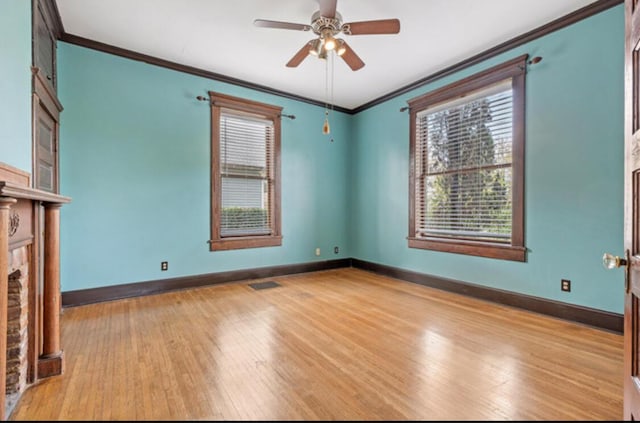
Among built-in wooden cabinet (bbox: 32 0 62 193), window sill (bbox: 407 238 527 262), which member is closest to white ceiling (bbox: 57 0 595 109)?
built-in wooden cabinet (bbox: 32 0 62 193)

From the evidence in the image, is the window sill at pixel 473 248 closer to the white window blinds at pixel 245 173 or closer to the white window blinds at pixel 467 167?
the white window blinds at pixel 467 167

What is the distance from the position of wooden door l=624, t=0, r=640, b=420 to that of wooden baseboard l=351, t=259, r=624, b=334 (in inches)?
68.1

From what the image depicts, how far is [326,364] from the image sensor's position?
6.78 ft

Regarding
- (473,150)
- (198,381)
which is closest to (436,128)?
(473,150)

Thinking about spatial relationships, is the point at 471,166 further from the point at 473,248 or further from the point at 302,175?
the point at 302,175

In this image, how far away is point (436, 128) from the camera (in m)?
4.16

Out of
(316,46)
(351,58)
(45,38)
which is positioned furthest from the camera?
(351,58)

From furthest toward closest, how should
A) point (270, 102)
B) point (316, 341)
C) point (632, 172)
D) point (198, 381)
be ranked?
point (270, 102) → point (316, 341) → point (198, 381) → point (632, 172)

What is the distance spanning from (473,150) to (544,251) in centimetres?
138

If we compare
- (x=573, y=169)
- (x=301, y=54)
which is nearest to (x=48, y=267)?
(x=301, y=54)

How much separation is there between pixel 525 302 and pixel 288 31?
3770 mm

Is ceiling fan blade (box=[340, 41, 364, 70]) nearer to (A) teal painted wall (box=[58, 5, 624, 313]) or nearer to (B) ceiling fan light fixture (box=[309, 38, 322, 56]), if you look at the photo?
(B) ceiling fan light fixture (box=[309, 38, 322, 56])

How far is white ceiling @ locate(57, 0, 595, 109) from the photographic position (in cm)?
273

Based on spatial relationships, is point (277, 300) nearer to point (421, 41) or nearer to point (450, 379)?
point (450, 379)
